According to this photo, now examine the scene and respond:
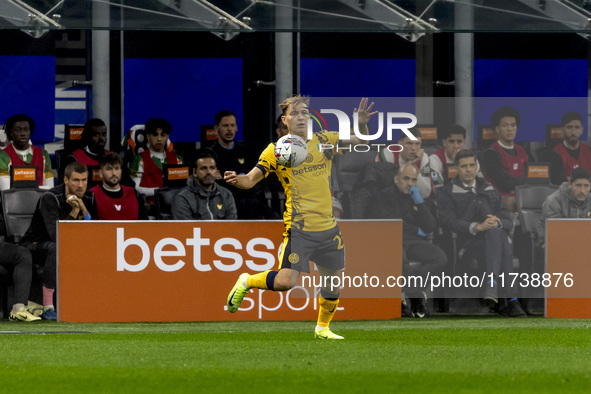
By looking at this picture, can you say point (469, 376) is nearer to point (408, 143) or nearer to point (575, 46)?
point (408, 143)

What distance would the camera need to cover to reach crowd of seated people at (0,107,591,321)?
12664 mm

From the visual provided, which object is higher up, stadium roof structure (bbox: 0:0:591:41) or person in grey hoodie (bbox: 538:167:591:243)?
stadium roof structure (bbox: 0:0:591:41)

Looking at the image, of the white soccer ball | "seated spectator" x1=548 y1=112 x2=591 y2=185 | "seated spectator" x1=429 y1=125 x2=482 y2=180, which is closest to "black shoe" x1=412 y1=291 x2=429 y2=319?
"seated spectator" x1=429 y1=125 x2=482 y2=180

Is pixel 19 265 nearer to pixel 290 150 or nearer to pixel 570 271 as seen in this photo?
Answer: pixel 290 150

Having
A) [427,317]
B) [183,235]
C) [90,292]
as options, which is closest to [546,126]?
[427,317]

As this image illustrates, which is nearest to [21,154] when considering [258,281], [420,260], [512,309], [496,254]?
[420,260]

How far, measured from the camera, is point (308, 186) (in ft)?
32.3

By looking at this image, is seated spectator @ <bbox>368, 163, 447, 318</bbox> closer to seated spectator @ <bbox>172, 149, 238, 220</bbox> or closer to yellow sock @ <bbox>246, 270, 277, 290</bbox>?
seated spectator @ <bbox>172, 149, 238, 220</bbox>

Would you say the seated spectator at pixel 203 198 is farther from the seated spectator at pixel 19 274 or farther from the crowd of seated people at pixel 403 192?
the seated spectator at pixel 19 274

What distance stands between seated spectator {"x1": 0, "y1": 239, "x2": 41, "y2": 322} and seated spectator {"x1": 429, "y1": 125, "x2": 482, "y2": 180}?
4.73 meters

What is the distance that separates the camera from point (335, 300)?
9672 millimetres

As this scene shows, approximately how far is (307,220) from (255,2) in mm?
4212

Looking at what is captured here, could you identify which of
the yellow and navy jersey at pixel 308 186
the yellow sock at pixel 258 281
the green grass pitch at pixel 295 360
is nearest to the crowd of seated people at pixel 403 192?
the green grass pitch at pixel 295 360

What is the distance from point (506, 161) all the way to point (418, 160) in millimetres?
1167
